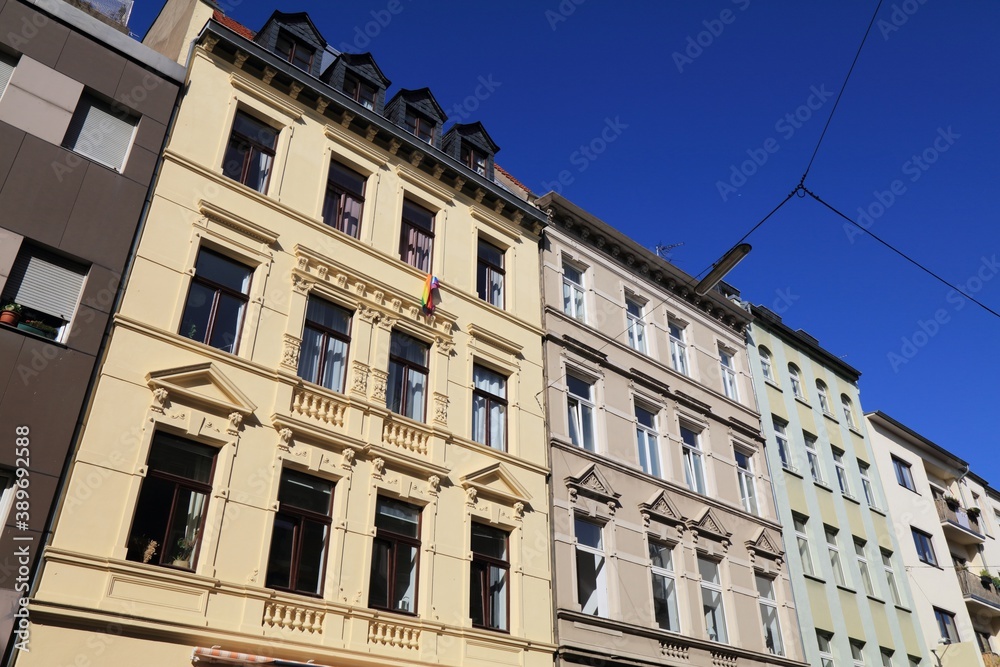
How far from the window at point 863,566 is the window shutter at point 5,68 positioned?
25749mm

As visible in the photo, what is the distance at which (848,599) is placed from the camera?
79.4 ft

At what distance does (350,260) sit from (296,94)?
3.86 meters

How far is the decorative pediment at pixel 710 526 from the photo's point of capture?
20.4m

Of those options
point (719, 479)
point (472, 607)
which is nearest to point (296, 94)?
point (472, 607)

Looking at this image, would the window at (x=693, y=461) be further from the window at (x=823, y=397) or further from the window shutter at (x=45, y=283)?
the window shutter at (x=45, y=283)

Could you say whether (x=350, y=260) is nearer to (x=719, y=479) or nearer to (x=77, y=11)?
(x=77, y=11)

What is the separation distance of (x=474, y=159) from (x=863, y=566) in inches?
710

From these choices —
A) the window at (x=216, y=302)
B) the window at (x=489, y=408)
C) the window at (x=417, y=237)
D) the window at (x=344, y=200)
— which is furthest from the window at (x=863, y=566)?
the window at (x=216, y=302)

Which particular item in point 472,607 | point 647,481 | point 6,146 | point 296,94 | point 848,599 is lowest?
point 472,607

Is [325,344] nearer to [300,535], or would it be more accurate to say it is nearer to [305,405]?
[305,405]

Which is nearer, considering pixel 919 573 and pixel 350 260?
pixel 350 260

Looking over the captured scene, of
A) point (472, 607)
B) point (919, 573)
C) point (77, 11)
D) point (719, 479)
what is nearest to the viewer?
point (77, 11)

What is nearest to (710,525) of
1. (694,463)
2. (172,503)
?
(694,463)

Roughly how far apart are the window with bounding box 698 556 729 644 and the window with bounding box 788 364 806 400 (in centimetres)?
1024
